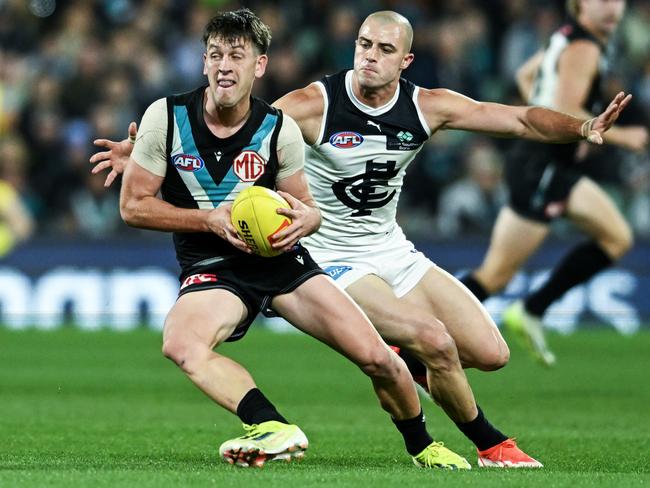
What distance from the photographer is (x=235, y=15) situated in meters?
6.62

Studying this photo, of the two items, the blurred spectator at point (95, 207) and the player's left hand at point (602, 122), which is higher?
the player's left hand at point (602, 122)

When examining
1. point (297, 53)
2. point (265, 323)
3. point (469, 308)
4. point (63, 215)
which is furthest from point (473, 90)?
point (469, 308)

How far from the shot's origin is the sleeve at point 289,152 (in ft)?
22.0

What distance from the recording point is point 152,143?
6520mm

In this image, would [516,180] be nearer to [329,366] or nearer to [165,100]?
[329,366]

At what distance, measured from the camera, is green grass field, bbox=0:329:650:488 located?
604 cm

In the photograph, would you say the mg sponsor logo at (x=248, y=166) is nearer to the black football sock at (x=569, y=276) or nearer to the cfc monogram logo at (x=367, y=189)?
the cfc monogram logo at (x=367, y=189)

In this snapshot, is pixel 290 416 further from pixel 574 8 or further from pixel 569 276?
pixel 574 8

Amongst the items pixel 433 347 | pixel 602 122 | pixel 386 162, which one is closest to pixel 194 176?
pixel 386 162

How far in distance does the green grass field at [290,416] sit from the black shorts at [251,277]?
79 cm

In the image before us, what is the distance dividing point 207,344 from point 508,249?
5.28 meters

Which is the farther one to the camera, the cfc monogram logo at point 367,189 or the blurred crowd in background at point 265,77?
the blurred crowd in background at point 265,77

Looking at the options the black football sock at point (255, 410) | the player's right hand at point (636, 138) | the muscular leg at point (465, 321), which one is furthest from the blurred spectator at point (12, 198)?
the black football sock at point (255, 410)

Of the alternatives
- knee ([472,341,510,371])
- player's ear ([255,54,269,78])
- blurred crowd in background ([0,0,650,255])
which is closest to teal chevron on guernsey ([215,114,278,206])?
player's ear ([255,54,269,78])
